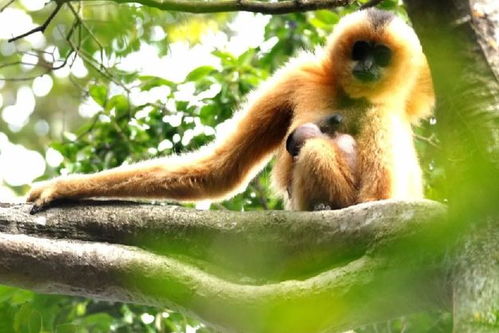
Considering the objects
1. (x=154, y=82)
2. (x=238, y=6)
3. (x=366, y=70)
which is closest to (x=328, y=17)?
(x=366, y=70)

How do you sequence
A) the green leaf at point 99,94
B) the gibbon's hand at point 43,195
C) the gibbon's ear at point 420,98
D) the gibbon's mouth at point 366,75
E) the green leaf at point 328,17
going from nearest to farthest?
the gibbon's hand at point 43,195
the gibbon's mouth at point 366,75
the gibbon's ear at point 420,98
the green leaf at point 99,94
the green leaf at point 328,17

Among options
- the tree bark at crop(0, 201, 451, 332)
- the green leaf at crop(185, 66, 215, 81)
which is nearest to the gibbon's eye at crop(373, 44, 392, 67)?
the green leaf at crop(185, 66, 215, 81)

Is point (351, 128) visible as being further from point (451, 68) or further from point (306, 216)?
point (451, 68)

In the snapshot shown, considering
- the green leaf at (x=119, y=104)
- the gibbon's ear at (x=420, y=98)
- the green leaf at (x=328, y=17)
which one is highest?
the green leaf at (x=328, y=17)

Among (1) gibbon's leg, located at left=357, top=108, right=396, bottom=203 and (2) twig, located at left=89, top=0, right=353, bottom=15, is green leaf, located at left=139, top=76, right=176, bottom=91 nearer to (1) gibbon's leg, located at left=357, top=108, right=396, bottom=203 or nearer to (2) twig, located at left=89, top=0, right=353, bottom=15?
(1) gibbon's leg, located at left=357, top=108, right=396, bottom=203

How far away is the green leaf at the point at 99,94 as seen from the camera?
6.55 metres

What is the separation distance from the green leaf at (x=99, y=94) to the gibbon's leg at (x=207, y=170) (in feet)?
4.47

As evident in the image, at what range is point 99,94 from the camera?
6.57m

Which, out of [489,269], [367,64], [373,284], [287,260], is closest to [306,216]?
[287,260]

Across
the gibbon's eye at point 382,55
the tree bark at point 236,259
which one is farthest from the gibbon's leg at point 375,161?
the tree bark at point 236,259

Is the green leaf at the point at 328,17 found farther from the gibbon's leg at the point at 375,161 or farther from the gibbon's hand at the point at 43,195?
the gibbon's hand at the point at 43,195

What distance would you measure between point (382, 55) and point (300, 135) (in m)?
1.16

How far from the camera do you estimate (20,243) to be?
4.15 meters

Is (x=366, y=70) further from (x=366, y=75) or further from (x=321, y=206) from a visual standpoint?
(x=321, y=206)
